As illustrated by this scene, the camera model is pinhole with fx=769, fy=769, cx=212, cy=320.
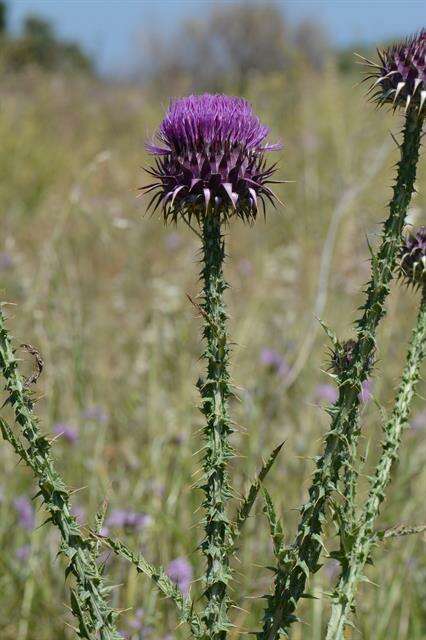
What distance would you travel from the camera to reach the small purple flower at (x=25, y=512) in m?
2.87

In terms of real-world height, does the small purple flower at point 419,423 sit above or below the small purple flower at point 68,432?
above

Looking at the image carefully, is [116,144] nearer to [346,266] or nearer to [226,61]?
[346,266]

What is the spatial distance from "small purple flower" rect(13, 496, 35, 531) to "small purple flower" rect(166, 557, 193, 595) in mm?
643

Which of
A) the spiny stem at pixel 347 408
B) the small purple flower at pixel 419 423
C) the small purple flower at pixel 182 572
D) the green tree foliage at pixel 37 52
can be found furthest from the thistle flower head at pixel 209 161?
the green tree foliage at pixel 37 52

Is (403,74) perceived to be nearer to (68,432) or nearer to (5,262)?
(68,432)

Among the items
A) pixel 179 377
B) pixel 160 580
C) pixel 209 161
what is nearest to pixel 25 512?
pixel 179 377

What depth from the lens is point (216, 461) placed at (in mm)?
1419

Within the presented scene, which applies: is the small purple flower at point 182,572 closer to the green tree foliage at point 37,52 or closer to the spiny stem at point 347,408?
the spiny stem at point 347,408

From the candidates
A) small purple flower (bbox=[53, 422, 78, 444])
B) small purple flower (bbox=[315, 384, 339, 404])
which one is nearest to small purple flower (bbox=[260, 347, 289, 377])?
small purple flower (bbox=[315, 384, 339, 404])

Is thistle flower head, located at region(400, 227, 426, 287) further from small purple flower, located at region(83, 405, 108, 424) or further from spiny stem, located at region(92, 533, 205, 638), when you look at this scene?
small purple flower, located at region(83, 405, 108, 424)

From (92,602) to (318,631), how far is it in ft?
4.17

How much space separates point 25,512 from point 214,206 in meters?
1.84

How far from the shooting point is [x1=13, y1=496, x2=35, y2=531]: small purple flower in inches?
113

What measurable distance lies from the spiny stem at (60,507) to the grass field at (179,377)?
0.92ft
